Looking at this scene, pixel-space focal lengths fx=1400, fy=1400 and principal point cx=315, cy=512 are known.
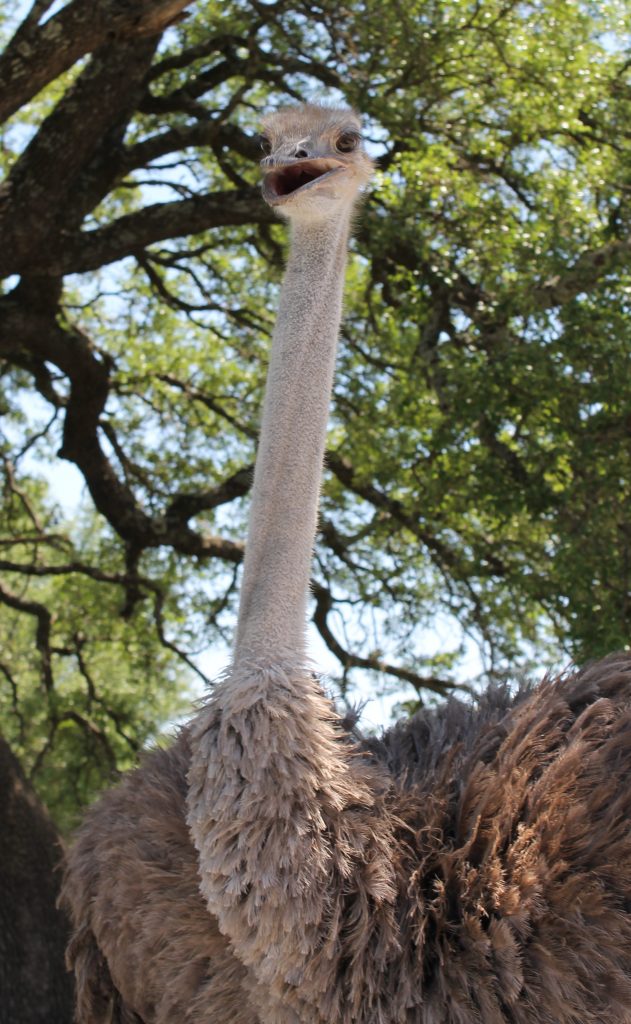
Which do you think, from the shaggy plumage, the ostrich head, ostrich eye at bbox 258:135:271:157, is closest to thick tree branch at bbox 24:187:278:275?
ostrich eye at bbox 258:135:271:157

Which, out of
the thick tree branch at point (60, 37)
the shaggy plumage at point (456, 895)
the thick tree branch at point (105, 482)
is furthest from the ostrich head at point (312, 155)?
the thick tree branch at point (105, 482)

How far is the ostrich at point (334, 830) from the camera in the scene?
337 centimetres

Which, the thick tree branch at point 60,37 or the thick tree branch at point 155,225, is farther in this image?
the thick tree branch at point 155,225

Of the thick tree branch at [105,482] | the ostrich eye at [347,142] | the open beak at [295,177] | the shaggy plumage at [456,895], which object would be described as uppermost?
the thick tree branch at [105,482]

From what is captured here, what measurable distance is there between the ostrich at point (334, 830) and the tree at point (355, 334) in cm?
211

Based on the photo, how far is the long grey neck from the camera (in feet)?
12.1

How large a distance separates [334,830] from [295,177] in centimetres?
191

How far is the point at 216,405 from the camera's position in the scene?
1001 centimetres

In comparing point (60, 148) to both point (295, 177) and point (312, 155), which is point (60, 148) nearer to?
point (295, 177)

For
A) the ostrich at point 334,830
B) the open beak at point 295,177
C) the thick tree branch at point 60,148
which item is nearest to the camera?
the ostrich at point 334,830

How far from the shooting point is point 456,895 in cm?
357

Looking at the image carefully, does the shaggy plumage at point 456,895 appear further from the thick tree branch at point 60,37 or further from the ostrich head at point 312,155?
the thick tree branch at point 60,37

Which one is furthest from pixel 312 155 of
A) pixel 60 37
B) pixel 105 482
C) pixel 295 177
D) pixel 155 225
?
pixel 105 482

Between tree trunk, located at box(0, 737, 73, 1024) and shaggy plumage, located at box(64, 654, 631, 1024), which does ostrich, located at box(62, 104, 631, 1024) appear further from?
tree trunk, located at box(0, 737, 73, 1024)
